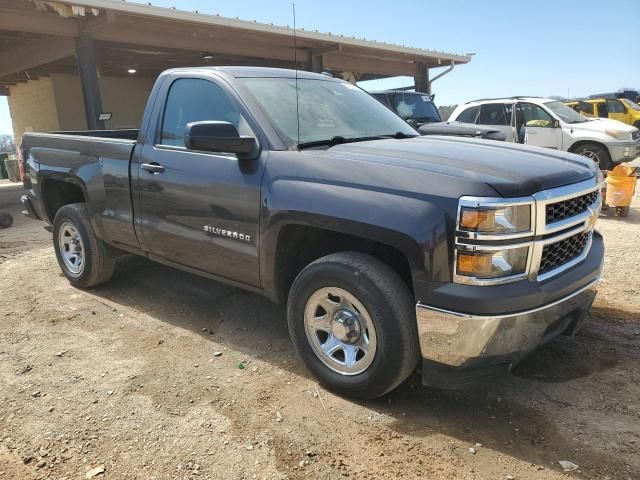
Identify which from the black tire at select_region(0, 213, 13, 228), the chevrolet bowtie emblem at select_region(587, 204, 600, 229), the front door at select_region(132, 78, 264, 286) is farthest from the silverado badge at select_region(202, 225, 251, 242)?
the black tire at select_region(0, 213, 13, 228)

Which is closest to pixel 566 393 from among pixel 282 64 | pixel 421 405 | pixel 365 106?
pixel 421 405

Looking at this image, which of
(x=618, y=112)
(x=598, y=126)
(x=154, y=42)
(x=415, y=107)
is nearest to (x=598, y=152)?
(x=598, y=126)

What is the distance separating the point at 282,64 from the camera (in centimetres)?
1727

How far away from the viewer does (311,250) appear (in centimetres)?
337

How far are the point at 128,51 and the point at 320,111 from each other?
42.2 ft

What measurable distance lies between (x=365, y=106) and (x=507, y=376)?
7.25 ft

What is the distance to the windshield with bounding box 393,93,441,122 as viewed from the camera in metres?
11.7

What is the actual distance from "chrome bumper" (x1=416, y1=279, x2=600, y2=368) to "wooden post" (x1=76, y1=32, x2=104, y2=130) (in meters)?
→ 10.1

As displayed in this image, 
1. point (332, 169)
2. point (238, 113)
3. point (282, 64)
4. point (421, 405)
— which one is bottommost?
point (421, 405)

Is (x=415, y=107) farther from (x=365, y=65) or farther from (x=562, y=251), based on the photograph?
(x=562, y=251)

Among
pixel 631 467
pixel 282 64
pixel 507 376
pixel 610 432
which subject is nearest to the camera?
pixel 631 467

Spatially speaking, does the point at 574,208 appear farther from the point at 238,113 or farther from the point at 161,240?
the point at 161,240

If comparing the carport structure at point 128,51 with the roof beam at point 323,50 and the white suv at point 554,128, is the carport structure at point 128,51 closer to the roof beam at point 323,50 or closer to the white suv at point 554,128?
the roof beam at point 323,50

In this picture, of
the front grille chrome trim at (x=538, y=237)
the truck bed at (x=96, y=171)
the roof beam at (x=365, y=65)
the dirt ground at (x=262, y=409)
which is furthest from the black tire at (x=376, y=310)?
the roof beam at (x=365, y=65)
